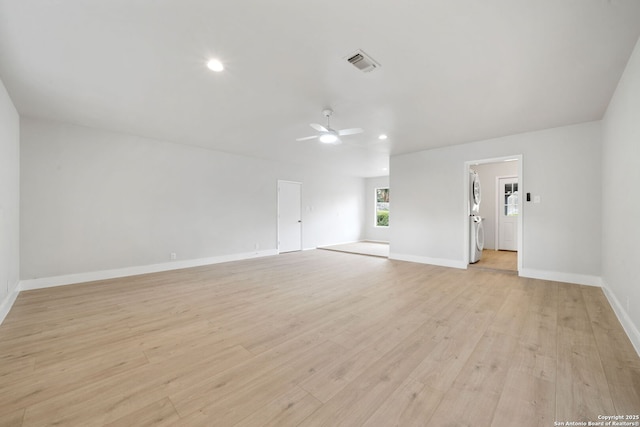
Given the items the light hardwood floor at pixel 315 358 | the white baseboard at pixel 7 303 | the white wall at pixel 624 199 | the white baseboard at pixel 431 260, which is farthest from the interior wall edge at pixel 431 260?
the white baseboard at pixel 7 303

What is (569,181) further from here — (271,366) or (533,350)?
(271,366)

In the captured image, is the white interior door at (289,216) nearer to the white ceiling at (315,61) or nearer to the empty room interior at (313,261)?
the empty room interior at (313,261)

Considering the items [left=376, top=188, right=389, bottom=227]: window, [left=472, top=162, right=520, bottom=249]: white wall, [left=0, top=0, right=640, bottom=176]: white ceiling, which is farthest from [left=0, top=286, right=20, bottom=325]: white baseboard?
[left=472, top=162, right=520, bottom=249]: white wall

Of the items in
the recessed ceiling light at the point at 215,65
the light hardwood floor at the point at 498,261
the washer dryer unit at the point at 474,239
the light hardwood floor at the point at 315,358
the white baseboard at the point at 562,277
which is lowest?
the light hardwood floor at the point at 315,358

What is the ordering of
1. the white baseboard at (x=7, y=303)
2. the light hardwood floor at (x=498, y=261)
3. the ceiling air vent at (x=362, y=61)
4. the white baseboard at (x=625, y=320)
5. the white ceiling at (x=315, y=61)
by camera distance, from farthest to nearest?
the light hardwood floor at (x=498, y=261) < the white baseboard at (x=7, y=303) < the ceiling air vent at (x=362, y=61) < the white baseboard at (x=625, y=320) < the white ceiling at (x=315, y=61)

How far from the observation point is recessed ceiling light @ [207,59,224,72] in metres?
2.46

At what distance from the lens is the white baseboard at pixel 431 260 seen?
5242mm

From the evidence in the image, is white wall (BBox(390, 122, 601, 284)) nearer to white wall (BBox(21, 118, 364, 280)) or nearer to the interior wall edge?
the interior wall edge

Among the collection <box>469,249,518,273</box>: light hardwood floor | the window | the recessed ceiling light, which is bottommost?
<box>469,249,518,273</box>: light hardwood floor

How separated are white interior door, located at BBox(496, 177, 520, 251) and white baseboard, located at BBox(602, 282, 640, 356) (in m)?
4.15

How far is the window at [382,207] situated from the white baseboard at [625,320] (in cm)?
686

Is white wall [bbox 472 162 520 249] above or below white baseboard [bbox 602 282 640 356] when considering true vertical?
above

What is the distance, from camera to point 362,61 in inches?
95.0

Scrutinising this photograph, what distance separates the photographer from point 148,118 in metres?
3.94
